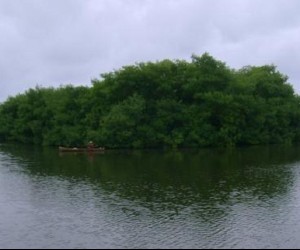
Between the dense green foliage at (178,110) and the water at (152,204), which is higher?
the dense green foliage at (178,110)

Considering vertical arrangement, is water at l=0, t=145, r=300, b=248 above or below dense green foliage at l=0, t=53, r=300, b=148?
below

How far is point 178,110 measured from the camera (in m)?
85.0

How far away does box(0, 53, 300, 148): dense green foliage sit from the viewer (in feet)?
271

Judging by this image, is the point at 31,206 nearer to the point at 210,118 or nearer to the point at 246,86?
the point at 210,118

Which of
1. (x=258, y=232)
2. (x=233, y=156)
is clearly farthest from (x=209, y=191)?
(x=233, y=156)

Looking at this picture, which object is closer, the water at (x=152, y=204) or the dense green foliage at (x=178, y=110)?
Result: the water at (x=152, y=204)

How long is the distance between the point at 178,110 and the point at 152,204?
161 feet

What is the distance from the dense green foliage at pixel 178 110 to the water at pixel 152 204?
1980 cm

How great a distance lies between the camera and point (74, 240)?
28.2 metres

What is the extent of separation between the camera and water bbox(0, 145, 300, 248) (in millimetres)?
28359

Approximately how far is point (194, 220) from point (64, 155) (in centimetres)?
4422

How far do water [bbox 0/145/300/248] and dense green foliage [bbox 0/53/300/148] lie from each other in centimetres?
1980

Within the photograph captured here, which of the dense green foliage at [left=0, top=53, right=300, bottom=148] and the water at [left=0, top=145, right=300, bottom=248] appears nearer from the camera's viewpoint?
the water at [left=0, top=145, right=300, bottom=248]

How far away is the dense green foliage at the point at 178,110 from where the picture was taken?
271 ft
